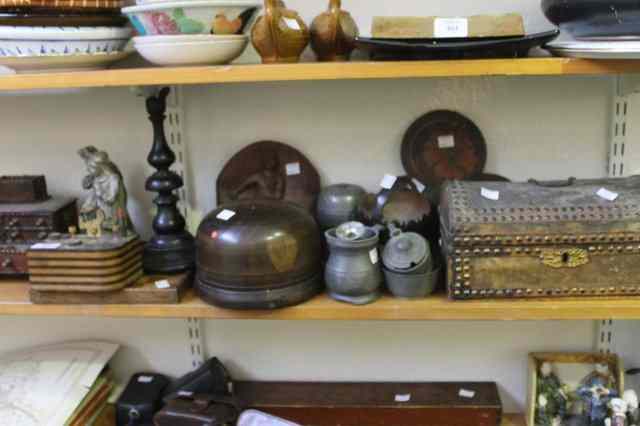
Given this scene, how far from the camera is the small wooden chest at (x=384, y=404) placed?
4.56ft

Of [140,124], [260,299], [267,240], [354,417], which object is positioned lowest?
[354,417]

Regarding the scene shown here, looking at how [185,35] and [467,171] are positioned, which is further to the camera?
[467,171]

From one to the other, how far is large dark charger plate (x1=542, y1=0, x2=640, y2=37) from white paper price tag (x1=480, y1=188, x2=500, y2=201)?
0.98ft

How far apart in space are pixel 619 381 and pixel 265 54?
995 mm

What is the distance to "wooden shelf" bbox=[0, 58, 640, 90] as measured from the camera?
3.47ft

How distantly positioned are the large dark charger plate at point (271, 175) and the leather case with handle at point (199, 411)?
16.5 inches

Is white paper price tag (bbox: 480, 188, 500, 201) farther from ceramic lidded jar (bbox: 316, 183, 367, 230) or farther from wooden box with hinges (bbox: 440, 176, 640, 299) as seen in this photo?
ceramic lidded jar (bbox: 316, 183, 367, 230)

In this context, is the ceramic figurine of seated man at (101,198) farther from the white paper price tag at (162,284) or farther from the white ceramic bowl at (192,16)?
the white ceramic bowl at (192,16)

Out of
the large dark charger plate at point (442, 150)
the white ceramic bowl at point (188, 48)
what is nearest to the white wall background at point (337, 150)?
the large dark charger plate at point (442, 150)

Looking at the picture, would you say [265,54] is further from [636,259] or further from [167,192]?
[636,259]

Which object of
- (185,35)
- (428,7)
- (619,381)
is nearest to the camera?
(185,35)

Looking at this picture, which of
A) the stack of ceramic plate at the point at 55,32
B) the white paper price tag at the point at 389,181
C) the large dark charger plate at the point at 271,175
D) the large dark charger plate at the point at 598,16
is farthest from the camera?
the large dark charger plate at the point at 271,175

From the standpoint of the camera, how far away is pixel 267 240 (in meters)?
1.12

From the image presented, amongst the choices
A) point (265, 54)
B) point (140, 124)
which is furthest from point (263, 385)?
point (265, 54)
